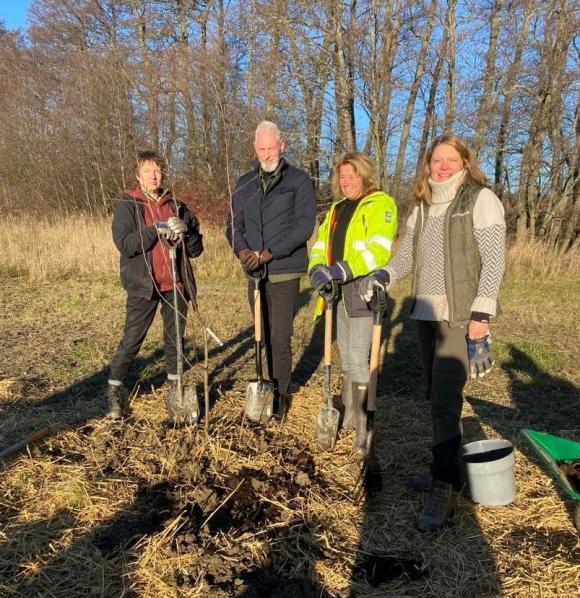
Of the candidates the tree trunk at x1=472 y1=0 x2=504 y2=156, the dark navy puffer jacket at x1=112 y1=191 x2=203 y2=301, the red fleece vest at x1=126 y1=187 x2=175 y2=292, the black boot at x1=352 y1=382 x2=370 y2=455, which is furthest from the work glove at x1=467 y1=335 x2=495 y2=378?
the tree trunk at x1=472 y1=0 x2=504 y2=156

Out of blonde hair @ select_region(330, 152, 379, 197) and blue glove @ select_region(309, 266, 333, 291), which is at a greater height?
blonde hair @ select_region(330, 152, 379, 197)

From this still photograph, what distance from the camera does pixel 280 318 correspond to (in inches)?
146

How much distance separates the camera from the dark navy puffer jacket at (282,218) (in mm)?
3596

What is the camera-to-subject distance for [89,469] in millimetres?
3057

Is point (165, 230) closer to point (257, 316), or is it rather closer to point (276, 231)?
point (276, 231)

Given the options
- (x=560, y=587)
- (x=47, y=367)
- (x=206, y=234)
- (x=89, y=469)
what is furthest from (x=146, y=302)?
(x=206, y=234)

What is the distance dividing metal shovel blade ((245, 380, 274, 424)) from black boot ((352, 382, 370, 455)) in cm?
68

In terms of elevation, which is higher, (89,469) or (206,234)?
(206,234)

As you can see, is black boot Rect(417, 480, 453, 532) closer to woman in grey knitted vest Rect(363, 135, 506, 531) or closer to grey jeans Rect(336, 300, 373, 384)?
woman in grey knitted vest Rect(363, 135, 506, 531)

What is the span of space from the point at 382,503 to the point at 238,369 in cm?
282

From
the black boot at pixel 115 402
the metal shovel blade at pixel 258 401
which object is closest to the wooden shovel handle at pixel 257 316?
the metal shovel blade at pixel 258 401

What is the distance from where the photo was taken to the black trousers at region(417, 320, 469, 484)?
2561 millimetres

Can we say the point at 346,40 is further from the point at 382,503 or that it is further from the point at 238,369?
the point at 382,503

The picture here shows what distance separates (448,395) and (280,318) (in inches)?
59.5
